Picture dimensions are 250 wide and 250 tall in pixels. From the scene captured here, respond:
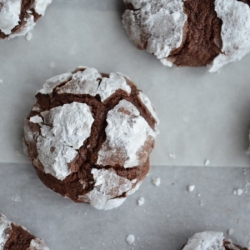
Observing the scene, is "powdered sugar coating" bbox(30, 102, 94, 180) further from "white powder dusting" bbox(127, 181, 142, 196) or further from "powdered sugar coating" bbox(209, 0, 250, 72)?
"powdered sugar coating" bbox(209, 0, 250, 72)

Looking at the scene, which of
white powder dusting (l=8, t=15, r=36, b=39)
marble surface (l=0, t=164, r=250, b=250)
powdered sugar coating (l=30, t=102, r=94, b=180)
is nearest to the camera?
powdered sugar coating (l=30, t=102, r=94, b=180)

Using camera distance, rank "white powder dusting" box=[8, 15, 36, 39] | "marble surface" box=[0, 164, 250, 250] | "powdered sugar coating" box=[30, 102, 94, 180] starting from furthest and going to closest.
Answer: "marble surface" box=[0, 164, 250, 250]
"white powder dusting" box=[8, 15, 36, 39]
"powdered sugar coating" box=[30, 102, 94, 180]

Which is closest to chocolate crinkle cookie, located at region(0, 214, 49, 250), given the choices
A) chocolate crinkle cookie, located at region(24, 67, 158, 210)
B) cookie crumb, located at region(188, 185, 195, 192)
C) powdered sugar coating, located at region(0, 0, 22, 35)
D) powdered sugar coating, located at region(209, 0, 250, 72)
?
chocolate crinkle cookie, located at region(24, 67, 158, 210)

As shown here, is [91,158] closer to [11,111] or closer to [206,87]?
[11,111]

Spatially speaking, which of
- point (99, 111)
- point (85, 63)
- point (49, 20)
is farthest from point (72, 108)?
point (49, 20)

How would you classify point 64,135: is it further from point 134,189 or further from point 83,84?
point 134,189

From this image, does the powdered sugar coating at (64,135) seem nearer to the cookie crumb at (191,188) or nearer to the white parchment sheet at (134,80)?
the white parchment sheet at (134,80)
